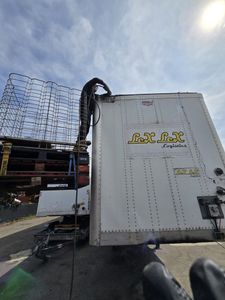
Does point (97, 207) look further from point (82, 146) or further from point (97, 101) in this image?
point (97, 101)

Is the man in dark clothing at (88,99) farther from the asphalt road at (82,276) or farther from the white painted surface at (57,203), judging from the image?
the asphalt road at (82,276)

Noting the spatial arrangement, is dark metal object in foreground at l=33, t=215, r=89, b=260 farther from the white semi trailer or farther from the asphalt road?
the white semi trailer

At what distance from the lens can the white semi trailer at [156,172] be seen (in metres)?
2.02

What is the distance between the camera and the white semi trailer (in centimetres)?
202

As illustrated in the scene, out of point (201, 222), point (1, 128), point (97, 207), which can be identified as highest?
point (1, 128)

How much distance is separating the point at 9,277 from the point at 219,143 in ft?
17.2

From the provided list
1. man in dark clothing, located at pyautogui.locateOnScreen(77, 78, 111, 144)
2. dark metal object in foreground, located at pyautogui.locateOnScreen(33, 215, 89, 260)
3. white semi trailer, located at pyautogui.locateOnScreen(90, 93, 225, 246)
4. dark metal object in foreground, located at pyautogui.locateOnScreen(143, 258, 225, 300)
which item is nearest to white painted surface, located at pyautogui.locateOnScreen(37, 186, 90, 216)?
dark metal object in foreground, located at pyautogui.locateOnScreen(33, 215, 89, 260)

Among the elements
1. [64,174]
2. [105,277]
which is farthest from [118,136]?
[105,277]

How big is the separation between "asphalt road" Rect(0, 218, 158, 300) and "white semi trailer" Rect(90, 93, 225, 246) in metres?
1.42

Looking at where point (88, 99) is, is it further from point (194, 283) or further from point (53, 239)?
point (53, 239)

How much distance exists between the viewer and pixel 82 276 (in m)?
3.08

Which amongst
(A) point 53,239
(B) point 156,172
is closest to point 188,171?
(B) point 156,172

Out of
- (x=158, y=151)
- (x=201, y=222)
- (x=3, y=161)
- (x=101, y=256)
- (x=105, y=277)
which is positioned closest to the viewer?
(x=201, y=222)

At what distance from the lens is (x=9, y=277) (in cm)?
322
